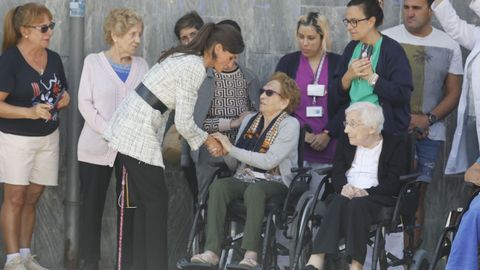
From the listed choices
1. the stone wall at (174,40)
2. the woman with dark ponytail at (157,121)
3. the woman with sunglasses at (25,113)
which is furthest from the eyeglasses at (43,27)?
the woman with dark ponytail at (157,121)

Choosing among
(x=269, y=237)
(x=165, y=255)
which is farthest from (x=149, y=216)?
(x=269, y=237)

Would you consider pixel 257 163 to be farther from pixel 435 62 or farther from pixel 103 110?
pixel 435 62

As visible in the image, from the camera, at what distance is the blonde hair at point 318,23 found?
962 cm

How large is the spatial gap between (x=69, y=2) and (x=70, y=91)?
683 millimetres

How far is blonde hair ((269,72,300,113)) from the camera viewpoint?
922 cm

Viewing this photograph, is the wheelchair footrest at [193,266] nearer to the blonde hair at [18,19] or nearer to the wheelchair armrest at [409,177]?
the wheelchair armrest at [409,177]

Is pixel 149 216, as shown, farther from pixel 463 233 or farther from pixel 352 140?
pixel 463 233

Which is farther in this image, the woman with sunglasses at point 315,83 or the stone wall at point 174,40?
the stone wall at point 174,40

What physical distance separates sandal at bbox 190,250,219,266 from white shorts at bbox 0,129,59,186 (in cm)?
149

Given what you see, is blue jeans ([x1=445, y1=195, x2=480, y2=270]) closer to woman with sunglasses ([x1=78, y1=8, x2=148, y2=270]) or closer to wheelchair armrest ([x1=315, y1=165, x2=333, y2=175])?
wheelchair armrest ([x1=315, y1=165, x2=333, y2=175])

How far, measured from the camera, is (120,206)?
9148 millimetres

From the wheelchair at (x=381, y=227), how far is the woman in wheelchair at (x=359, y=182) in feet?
0.28

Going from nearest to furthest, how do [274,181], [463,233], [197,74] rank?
[463,233] < [197,74] < [274,181]

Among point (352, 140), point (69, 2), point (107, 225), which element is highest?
point (69, 2)
